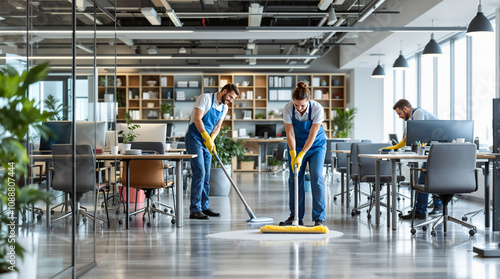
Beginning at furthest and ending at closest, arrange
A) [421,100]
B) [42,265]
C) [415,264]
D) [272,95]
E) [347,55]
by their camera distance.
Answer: [272,95], [347,55], [421,100], [415,264], [42,265]

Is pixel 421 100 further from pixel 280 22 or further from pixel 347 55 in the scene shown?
pixel 280 22

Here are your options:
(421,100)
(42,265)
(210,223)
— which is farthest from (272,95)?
(42,265)

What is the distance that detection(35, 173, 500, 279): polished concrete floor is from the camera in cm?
335

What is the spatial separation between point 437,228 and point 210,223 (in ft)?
7.37

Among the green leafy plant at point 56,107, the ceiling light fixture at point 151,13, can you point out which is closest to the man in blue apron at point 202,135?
the green leafy plant at point 56,107

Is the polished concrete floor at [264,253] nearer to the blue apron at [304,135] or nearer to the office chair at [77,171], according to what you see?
the office chair at [77,171]

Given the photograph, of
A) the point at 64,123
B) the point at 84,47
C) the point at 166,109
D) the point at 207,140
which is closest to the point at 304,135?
the point at 207,140

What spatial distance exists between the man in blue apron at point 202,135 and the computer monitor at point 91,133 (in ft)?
5.31

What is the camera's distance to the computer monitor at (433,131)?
559 centimetres

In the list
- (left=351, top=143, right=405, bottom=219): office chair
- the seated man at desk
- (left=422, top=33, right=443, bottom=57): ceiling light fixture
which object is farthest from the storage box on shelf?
(left=351, top=143, right=405, bottom=219): office chair

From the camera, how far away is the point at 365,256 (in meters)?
3.92

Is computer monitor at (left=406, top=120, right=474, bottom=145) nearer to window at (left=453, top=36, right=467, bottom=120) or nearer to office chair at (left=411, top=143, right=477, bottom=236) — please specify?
office chair at (left=411, top=143, right=477, bottom=236)

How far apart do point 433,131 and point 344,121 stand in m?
8.11

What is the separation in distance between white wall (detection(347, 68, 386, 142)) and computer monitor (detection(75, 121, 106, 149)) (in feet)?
34.9
